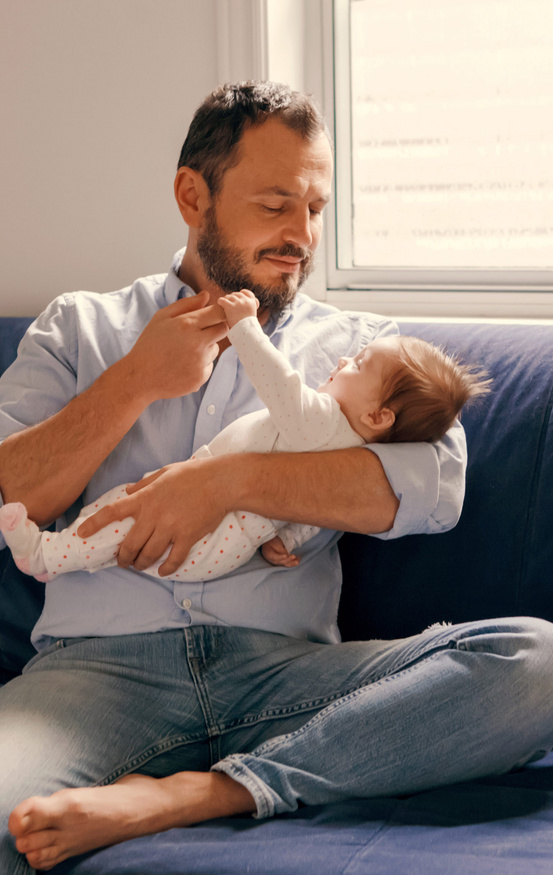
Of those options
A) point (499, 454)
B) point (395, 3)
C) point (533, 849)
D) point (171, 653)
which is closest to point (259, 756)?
point (171, 653)

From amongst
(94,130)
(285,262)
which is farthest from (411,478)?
(94,130)

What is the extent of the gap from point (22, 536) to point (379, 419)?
0.61 meters

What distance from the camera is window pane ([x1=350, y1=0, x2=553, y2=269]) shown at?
2.06 m

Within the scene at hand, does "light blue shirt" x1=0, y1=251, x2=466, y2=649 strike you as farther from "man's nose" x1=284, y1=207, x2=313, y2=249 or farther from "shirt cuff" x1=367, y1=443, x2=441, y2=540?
"man's nose" x1=284, y1=207, x2=313, y2=249

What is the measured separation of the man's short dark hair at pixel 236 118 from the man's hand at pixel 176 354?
287mm

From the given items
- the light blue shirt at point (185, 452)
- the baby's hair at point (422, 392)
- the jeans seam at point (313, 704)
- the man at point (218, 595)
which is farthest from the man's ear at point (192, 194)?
the jeans seam at point (313, 704)

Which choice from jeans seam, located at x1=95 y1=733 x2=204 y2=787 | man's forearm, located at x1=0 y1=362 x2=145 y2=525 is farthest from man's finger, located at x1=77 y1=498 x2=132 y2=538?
jeans seam, located at x1=95 y1=733 x2=204 y2=787

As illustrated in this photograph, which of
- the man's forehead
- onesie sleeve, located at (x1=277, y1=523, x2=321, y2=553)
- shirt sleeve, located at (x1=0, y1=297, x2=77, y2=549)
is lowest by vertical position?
onesie sleeve, located at (x1=277, y1=523, x2=321, y2=553)

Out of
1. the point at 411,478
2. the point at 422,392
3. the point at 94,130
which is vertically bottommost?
the point at 411,478

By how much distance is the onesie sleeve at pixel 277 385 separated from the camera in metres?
1.35

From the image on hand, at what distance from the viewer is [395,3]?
215 cm

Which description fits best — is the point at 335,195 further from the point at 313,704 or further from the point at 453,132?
the point at 313,704

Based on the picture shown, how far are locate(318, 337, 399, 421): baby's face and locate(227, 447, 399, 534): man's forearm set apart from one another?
9 cm

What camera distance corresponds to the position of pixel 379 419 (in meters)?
1.42
